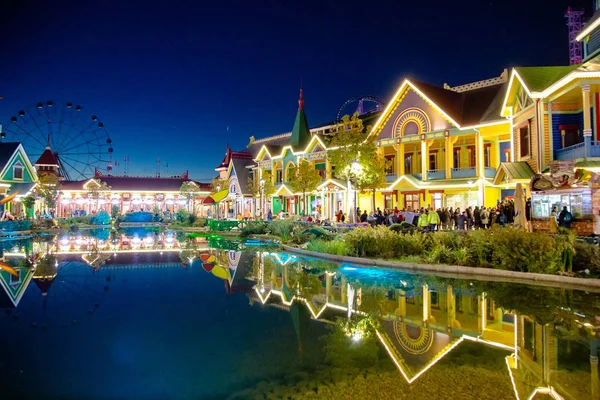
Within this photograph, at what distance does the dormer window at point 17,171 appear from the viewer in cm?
4559

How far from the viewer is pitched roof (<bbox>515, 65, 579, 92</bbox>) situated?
19766 mm

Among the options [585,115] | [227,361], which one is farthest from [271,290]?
[585,115]

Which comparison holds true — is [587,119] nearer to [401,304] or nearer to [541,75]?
[541,75]

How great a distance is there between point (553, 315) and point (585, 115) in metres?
12.1

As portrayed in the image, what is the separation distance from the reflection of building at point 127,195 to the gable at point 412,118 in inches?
1556

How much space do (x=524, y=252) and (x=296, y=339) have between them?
8.20 meters

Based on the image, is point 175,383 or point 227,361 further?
point 227,361

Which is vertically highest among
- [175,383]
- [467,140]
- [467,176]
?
[467,140]

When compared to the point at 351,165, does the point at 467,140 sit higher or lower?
higher

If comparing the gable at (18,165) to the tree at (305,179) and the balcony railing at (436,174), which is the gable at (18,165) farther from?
the balcony railing at (436,174)

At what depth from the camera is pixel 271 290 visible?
1082 centimetres

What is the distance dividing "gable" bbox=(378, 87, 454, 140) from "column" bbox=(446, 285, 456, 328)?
20.5 meters

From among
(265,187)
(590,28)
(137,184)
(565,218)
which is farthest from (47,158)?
(565,218)

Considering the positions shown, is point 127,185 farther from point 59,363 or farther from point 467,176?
point 59,363
